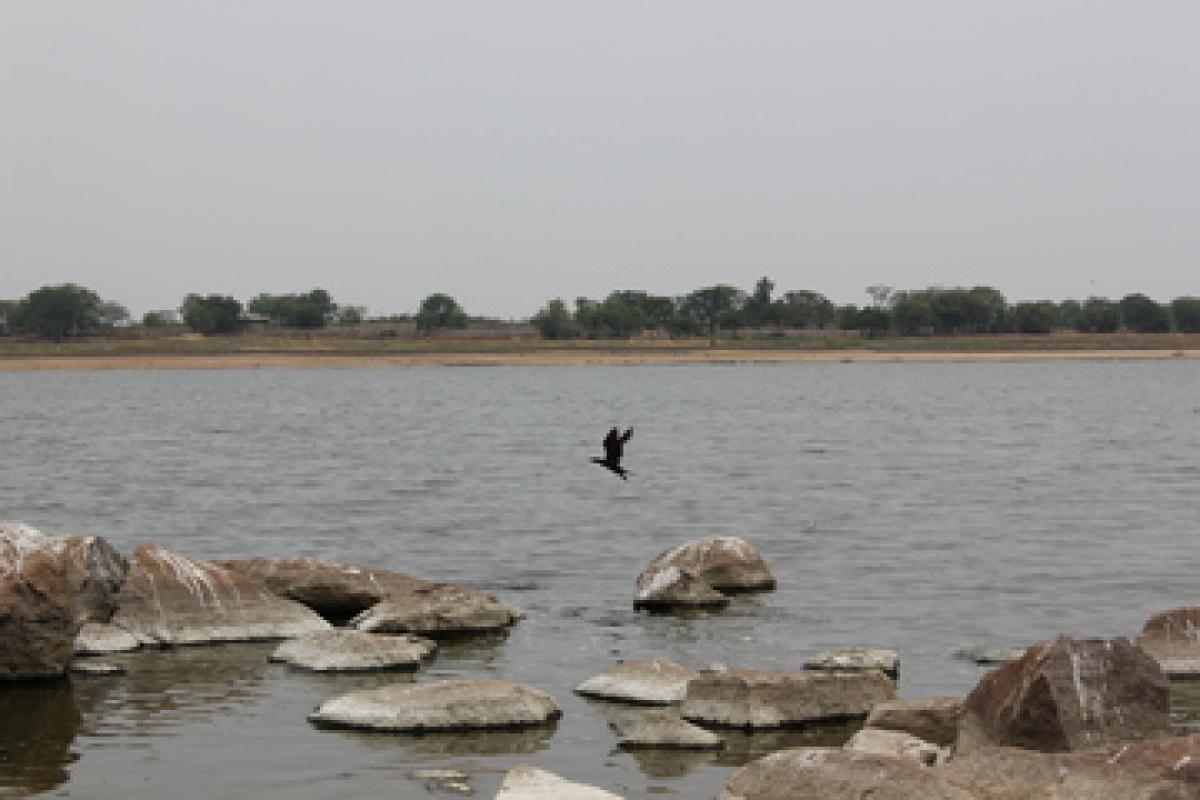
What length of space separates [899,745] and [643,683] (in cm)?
371

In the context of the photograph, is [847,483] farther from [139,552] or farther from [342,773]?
[342,773]

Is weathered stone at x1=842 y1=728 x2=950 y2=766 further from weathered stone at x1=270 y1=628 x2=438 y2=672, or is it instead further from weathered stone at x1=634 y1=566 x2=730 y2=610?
weathered stone at x1=634 y1=566 x2=730 y2=610

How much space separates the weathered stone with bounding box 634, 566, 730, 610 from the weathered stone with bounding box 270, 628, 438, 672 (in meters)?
4.79

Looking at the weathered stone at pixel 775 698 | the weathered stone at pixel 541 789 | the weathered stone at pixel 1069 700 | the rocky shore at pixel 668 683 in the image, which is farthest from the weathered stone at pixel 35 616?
the weathered stone at pixel 1069 700

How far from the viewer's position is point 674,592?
22.3 metres

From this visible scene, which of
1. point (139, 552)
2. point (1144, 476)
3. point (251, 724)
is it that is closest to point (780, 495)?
point (1144, 476)

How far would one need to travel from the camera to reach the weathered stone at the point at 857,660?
17609 millimetres

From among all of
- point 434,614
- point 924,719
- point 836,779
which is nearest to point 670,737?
point 924,719

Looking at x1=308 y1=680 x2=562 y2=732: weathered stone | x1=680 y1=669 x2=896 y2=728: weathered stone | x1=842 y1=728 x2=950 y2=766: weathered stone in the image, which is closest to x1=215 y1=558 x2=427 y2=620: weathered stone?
x1=308 y1=680 x2=562 y2=732: weathered stone

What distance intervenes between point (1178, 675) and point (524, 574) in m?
11.6

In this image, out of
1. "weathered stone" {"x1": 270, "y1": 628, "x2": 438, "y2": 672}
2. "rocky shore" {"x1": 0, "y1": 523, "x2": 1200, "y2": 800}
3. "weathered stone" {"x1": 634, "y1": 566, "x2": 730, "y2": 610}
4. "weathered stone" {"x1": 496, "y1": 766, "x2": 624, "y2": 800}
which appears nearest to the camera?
"rocky shore" {"x1": 0, "y1": 523, "x2": 1200, "y2": 800}

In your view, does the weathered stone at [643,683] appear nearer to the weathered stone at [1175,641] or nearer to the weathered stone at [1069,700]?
the weathered stone at [1069,700]

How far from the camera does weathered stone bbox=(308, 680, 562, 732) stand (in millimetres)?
15078

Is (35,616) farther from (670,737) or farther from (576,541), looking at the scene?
(576,541)
